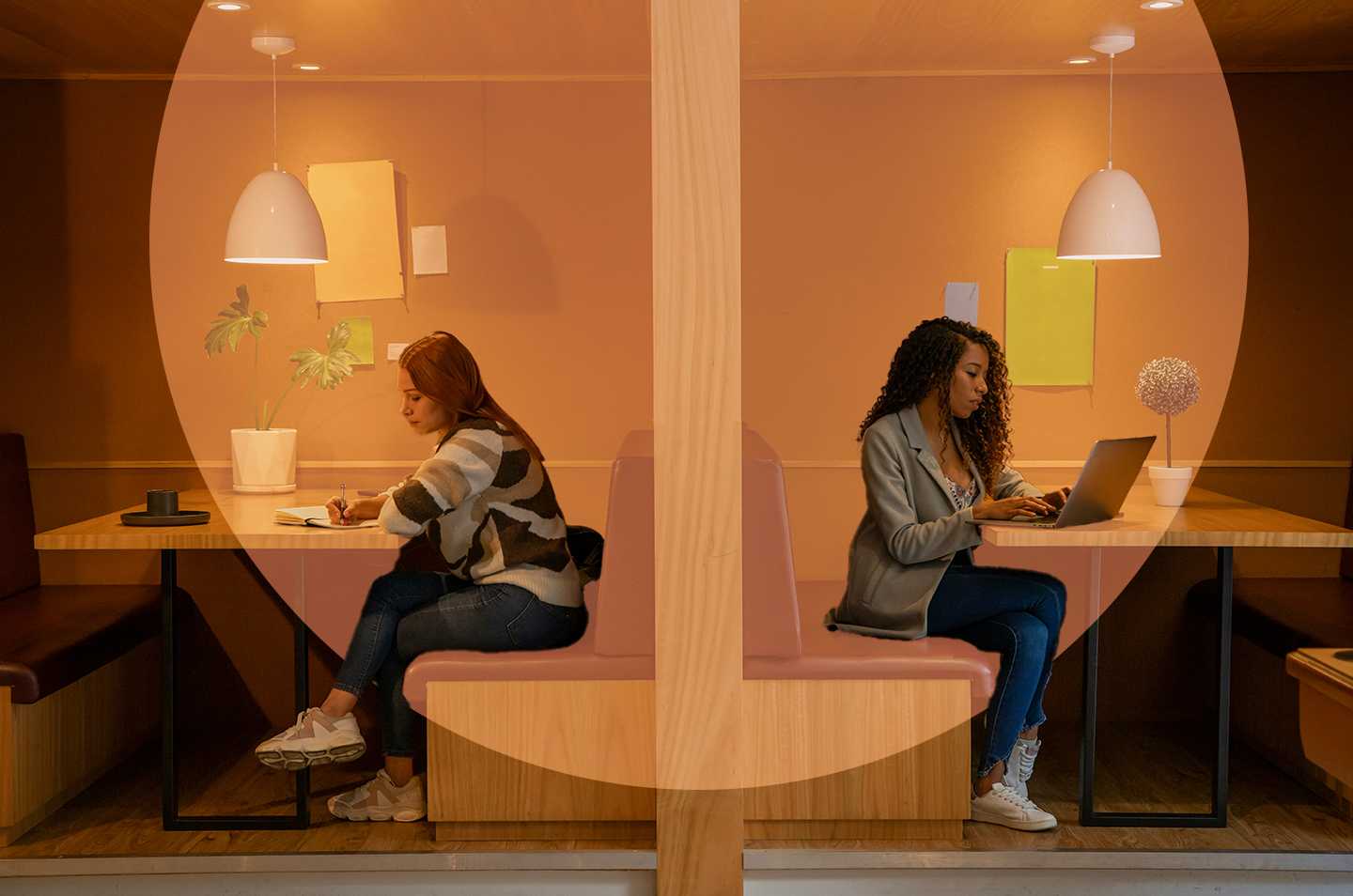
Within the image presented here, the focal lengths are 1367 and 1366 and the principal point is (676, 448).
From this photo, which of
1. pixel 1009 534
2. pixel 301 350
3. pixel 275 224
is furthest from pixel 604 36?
pixel 1009 534

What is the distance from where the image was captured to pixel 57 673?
1884 mm

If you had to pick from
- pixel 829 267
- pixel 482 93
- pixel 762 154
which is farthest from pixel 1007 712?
pixel 482 93

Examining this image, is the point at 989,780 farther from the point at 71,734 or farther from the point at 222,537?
the point at 71,734

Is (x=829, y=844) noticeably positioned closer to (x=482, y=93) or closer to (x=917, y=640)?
(x=917, y=640)

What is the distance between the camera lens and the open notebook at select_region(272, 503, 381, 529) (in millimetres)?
1868

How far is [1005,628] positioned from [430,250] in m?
1.22

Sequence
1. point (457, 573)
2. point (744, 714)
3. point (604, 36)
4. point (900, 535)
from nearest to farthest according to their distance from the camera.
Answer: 1. point (744, 714)
2. point (900, 535)
3. point (457, 573)
4. point (604, 36)

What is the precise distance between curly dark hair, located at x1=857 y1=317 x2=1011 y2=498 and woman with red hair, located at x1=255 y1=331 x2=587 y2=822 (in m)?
0.49

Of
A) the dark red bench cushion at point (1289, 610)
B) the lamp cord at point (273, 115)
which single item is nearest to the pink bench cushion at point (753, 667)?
the dark red bench cushion at point (1289, 610)

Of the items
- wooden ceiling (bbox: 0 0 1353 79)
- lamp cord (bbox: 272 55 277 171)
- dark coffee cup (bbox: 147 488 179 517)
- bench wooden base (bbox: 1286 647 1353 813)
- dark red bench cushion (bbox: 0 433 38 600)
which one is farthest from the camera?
lamp cord (bbox: 272 55 277 171)

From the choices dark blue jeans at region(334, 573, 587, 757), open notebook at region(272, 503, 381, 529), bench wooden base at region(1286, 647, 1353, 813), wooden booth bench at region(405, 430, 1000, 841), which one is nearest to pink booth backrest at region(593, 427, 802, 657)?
wooden booth bench at region(405, 430, 1000, 841)

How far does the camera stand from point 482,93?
2383 millimetres

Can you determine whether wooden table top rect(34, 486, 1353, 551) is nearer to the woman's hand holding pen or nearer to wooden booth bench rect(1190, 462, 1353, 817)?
the woman's hand holding pen

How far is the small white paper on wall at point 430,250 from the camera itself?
96.0 inches
